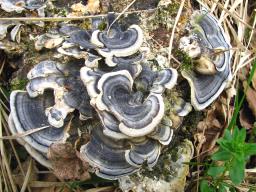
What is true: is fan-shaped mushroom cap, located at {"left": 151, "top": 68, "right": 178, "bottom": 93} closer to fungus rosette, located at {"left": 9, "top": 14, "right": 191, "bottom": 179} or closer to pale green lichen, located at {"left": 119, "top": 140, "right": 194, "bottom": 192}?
fungus rosette, located at {"left": 9, "top": 14, "right": 191, "bottom": 179}

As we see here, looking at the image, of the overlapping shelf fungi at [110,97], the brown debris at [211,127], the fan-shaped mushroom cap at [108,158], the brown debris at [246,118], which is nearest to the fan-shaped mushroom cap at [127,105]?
the overlapping shelf fungi at [110,97]

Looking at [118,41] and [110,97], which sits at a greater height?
[118,41]

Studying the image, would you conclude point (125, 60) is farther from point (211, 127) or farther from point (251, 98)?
point (251, 98)

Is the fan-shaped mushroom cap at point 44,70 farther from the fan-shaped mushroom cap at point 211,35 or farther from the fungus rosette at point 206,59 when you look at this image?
the fan-shaped mushroom cap at point 211,35

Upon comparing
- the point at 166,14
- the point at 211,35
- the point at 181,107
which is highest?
the point at 166,14

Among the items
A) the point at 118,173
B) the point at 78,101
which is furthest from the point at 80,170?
the point at 78,101

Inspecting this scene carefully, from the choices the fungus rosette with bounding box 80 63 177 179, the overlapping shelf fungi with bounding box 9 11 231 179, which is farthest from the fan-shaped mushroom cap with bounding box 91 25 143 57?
the fungus rosette with bounding box 80 63 177 179

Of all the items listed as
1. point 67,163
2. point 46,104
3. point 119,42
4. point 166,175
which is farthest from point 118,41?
point 166,175

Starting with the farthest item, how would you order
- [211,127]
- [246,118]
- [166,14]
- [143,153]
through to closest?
[246,118], [211,127], [166,14], [143,153]
